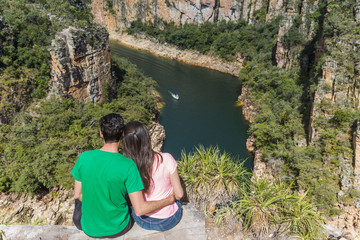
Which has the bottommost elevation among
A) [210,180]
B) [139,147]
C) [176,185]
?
[210,180]

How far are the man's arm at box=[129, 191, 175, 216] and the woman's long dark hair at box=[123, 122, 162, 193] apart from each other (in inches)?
11.7

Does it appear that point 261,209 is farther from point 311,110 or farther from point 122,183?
point 311,110

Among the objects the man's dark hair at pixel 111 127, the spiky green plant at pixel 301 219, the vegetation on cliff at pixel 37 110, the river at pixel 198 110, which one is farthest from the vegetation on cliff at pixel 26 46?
the spiky green plant at pixel 301 219

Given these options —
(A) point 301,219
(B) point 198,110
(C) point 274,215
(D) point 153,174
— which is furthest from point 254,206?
(B) point 198,110

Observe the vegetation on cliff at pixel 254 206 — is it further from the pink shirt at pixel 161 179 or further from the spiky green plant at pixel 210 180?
the pink shirt at pixel 161 179

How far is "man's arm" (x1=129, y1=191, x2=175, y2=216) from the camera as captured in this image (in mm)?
2361

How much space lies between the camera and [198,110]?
79.9 feet

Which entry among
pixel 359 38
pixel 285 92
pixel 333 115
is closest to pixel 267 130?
pixel 333 115

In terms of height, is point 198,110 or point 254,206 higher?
point 254,206

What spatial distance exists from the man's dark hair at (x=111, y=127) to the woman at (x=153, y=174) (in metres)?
0.11

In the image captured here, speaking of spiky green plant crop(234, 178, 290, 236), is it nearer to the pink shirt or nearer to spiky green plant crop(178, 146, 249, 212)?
spiky green plant crop(178, 146, 249, 212)

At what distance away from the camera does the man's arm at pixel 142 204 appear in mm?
2361

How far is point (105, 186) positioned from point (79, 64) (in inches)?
586

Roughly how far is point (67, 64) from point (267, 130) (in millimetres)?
13808
